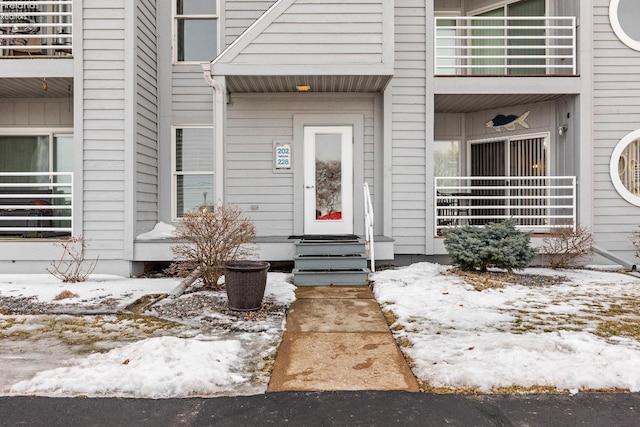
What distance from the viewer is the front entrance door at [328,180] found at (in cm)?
837

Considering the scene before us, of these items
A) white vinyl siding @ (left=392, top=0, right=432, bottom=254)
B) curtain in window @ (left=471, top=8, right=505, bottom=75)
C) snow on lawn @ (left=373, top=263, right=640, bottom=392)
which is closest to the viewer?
snow on lawn @ (left=373, top=263, right=640, bottom=392)

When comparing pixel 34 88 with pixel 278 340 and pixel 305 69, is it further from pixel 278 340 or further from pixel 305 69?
pixel 278 340

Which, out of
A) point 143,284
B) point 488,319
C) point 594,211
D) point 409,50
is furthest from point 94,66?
point 594,211

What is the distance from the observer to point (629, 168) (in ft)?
26.3

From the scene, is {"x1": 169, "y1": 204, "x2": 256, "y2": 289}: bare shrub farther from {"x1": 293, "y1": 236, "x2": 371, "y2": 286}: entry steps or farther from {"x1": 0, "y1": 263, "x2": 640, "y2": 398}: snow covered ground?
{"x1": 293, "y1": 236, "x2": 371, "y2": 286}: entry steps

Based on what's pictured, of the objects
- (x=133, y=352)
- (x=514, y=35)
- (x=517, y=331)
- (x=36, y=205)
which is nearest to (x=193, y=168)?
(x=36, y=205)

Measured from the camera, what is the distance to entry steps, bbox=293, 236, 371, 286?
643 centimetres

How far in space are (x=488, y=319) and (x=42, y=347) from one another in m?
4.28

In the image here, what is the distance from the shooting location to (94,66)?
23.2 ft

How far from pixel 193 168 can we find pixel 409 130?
4203mm

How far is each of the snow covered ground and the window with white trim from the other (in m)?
2.56

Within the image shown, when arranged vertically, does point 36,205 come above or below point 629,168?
below

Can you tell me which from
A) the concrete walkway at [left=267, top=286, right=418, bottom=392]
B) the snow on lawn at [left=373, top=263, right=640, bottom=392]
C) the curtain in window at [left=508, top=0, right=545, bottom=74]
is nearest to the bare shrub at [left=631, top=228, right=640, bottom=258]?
the snow on lawn at [left=373, top=263, right=640, bottom=392]

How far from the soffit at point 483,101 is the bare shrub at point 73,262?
672cm
